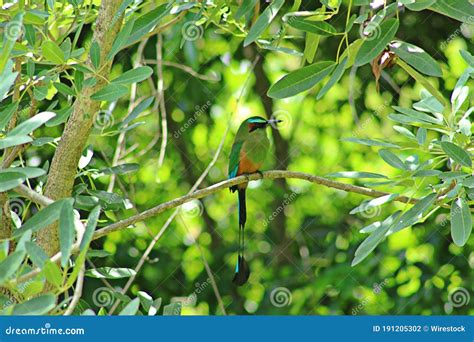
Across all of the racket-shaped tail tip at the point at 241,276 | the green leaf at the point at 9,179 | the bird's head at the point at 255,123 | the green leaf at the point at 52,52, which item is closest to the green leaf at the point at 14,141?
the green leaf at the point at 9,179

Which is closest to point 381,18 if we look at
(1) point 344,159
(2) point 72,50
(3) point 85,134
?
(2) point 72,50

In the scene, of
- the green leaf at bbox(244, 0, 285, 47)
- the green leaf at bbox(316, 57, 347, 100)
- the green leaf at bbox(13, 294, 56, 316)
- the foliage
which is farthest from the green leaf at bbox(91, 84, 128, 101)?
the foliage

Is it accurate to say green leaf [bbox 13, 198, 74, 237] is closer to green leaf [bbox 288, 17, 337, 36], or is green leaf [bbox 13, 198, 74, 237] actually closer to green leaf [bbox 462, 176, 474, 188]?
green leaf [bbox 288, 17, 337, 36]

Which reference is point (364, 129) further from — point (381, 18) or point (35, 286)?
point (35, 286)

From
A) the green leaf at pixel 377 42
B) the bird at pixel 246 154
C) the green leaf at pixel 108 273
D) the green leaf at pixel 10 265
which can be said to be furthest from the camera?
the bird at pixel 246 154

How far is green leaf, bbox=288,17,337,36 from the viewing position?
143 centimetres

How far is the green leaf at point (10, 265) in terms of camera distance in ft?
3.48

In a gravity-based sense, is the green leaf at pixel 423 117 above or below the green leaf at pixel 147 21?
below

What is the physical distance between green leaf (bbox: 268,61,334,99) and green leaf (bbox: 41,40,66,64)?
40 centimetres

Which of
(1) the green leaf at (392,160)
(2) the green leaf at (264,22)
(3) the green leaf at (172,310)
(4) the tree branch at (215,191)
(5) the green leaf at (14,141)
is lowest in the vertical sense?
(3) the green leaf at (172,310)

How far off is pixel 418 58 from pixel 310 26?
23 cm

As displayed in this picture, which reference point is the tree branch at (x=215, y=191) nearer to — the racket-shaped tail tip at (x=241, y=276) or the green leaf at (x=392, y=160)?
the green leaf at (x=392, y=160)

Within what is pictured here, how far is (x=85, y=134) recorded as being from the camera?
5.71ft

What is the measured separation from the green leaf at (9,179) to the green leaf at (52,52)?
302 mm
